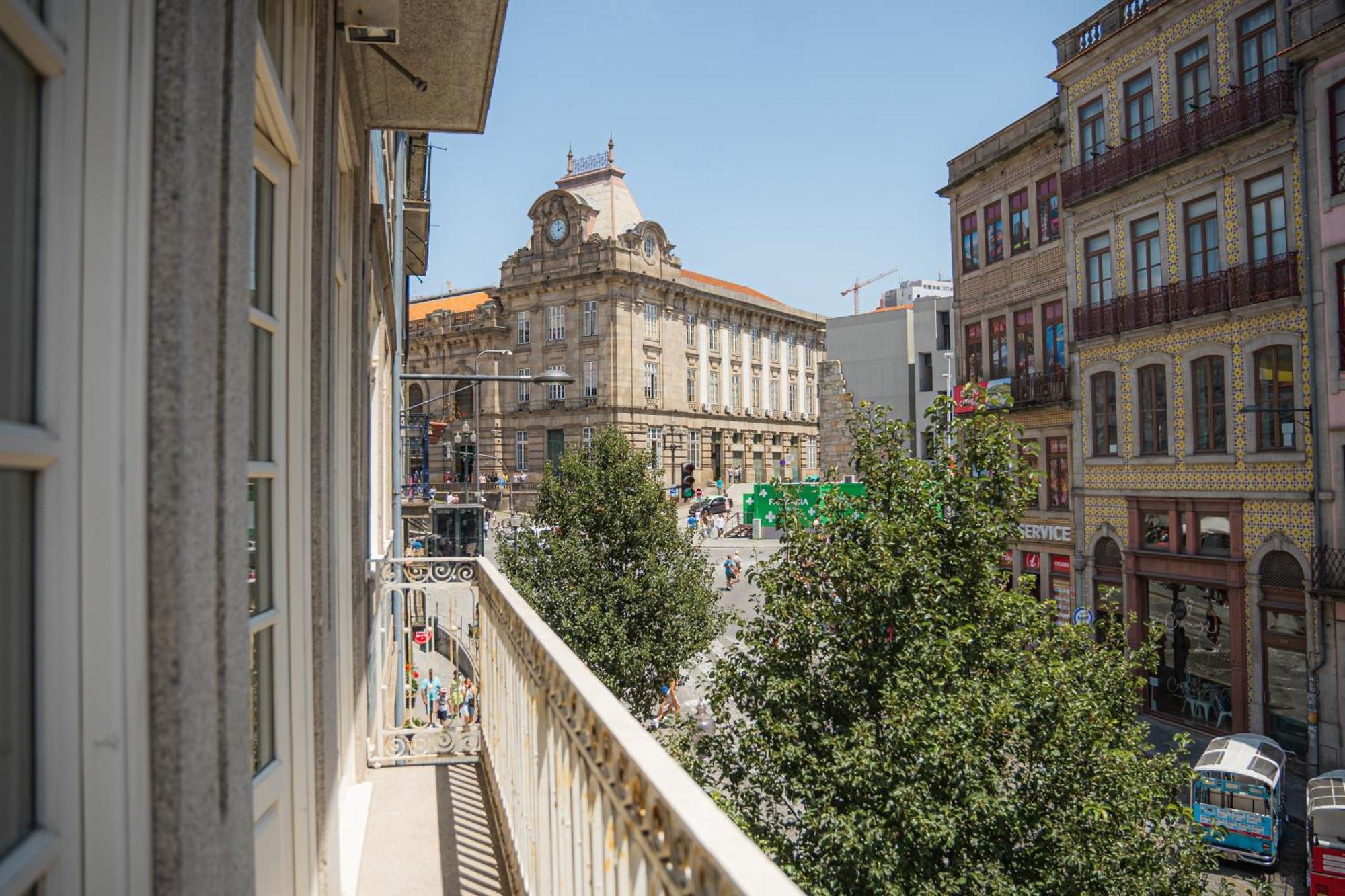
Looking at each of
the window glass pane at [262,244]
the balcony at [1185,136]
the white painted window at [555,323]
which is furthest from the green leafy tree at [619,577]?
the white painted window at [555,323]

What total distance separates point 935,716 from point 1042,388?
1843 centimetres

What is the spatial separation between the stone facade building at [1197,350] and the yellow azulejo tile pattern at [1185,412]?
0.14 feet

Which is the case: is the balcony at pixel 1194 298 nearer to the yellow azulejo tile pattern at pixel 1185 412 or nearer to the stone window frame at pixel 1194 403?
the yellow azulejo tile pattern at pixel 1185 412

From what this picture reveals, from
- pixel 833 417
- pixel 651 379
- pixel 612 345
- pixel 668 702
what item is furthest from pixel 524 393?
pixel 668 702

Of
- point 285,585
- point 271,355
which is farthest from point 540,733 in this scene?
point 271,355

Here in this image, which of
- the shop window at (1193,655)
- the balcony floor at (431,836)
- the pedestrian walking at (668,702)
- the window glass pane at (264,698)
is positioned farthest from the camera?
the shop window at (1193,655)

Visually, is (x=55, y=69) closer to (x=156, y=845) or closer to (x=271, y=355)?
(x=156, y=845)

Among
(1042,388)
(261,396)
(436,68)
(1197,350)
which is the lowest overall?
(261,396)

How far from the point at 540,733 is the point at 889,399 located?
48.3 metres

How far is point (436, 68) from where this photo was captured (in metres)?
6.07

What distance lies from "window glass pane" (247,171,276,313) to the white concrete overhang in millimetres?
2391

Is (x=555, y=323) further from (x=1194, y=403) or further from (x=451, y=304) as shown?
(x=1194, y=403)

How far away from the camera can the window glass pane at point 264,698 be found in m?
2.47

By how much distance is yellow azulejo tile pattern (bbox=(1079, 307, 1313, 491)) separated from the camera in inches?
744
